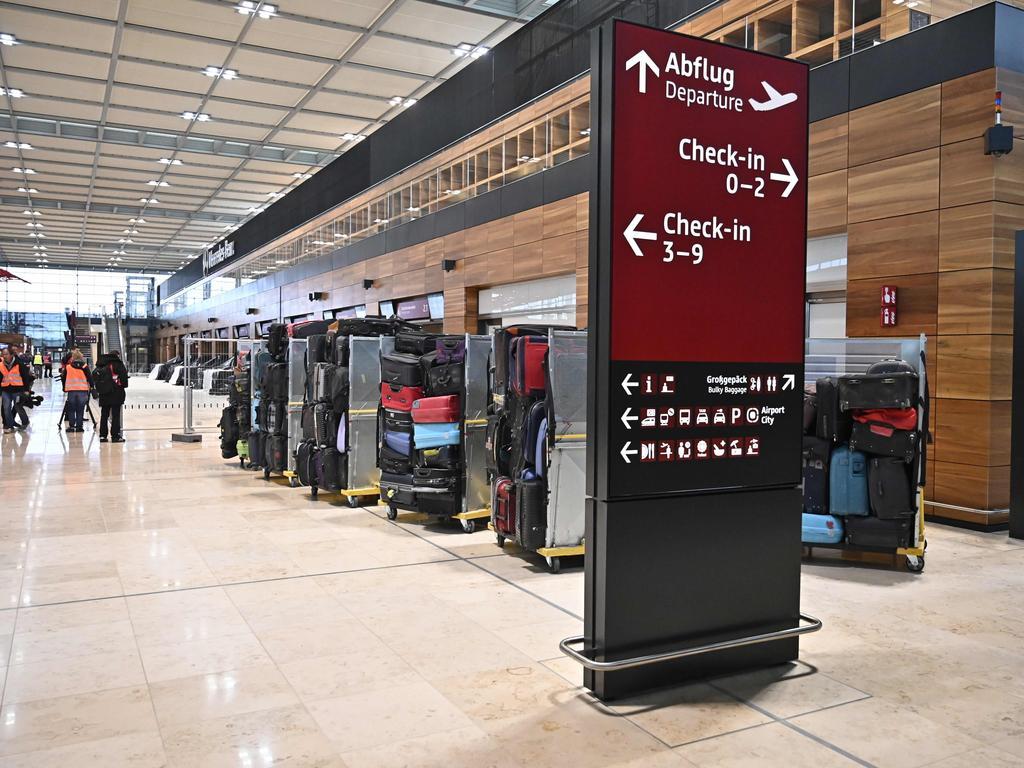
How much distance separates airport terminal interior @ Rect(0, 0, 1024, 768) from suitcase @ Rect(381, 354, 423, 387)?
0.02 meters

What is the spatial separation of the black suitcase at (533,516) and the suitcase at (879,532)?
1995mm

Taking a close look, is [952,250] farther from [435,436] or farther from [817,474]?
[435,436]

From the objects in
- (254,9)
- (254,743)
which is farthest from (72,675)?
(254,9)

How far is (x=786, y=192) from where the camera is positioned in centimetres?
359

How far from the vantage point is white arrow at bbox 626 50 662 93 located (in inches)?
126

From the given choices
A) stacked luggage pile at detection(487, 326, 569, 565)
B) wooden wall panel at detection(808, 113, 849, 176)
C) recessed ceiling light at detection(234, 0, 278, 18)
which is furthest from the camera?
recessed ceiling light at detection(234, 0, 278, 18)

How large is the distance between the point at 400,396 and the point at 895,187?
465 cm

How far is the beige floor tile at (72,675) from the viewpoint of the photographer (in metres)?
3.30

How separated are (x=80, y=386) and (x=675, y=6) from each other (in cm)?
1149

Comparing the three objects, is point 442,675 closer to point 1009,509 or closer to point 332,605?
point 332,605

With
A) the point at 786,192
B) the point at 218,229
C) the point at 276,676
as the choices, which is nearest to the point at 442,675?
the point at 276,676

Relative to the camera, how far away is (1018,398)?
243 inches

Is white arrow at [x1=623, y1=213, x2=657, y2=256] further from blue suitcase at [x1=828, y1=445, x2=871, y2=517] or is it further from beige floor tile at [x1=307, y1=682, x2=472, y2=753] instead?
blue suitcase at [x1=828, y1=445, x2=871, y2=517]

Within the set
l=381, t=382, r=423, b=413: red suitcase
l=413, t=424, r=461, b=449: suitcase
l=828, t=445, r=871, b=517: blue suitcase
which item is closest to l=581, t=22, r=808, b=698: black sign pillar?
l=828, t=445, r=871, b=517: blue suitcase
